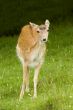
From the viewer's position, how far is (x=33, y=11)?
23109mm

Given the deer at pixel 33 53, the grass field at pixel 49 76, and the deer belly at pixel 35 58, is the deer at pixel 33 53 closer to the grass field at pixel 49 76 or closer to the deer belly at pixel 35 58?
the deer belly at pixel 35 58

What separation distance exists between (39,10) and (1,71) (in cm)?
824

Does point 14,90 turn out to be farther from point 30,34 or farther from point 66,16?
point 66,16

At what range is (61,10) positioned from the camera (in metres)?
23.0

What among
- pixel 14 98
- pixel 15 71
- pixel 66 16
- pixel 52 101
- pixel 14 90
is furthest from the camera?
pixel 66 16

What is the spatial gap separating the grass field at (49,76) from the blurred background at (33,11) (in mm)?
1103

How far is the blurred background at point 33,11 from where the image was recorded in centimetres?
2262

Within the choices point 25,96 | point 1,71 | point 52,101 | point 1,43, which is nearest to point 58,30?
point 1,43

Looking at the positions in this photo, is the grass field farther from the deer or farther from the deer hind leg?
the deer

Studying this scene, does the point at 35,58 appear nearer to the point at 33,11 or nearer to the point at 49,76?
the point at 49,76

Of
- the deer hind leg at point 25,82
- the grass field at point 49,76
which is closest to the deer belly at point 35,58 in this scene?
the deer hind leg at point 25,82

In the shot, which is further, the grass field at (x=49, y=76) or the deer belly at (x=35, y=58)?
the deer belly at (x=35, y=58)

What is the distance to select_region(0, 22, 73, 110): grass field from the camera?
1066 cm

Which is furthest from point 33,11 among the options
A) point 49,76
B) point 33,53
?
point 33,53
